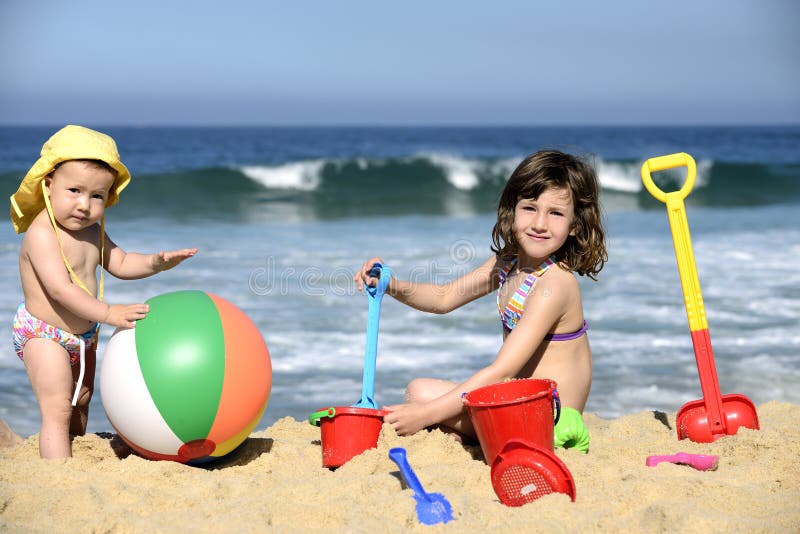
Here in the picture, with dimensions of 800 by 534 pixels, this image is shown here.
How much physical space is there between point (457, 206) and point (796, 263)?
8167 millimetres

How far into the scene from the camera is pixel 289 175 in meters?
20.1

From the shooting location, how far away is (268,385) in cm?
359

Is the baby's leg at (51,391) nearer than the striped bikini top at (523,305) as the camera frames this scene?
Yes

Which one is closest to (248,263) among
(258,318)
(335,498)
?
(258,318)

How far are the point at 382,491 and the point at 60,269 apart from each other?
165cm

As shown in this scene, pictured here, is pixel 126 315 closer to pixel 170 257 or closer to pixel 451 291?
pixel 170 257

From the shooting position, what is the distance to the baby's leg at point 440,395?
3799mm

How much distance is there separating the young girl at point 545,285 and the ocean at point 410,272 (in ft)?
0.89

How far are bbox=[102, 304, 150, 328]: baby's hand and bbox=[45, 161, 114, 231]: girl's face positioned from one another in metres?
0.46

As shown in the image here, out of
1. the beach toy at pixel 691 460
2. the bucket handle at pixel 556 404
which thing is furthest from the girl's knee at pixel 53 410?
the beach toy at pixel 691 460

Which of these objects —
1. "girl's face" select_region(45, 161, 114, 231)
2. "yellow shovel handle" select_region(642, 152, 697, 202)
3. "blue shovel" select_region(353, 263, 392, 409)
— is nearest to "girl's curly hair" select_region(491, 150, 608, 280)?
"yellow shovel handle" select_region(642, 152, 697, 202)

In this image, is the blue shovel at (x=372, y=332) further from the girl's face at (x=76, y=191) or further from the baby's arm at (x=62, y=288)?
the girl's face at (x=76, y=191)

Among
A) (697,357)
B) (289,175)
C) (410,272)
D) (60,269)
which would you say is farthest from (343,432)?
(289,175)

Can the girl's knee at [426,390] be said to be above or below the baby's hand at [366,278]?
below
